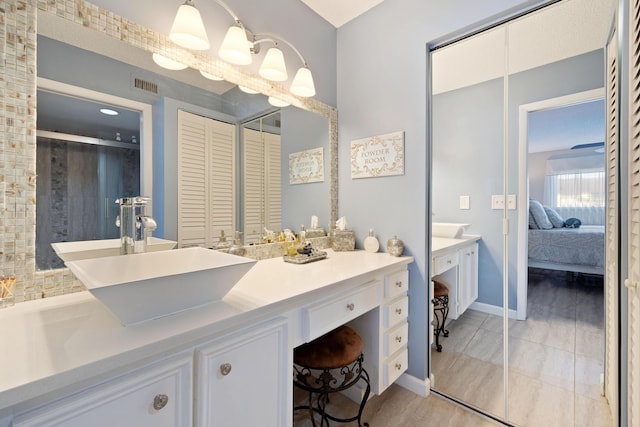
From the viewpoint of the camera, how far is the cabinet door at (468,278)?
1719 mm

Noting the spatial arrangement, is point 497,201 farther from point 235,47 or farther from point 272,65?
point 235,47

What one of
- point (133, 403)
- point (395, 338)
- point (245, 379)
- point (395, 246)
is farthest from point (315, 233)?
point (133, 403)

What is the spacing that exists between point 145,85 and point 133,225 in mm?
662

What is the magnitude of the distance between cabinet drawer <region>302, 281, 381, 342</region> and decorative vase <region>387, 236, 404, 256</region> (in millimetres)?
339

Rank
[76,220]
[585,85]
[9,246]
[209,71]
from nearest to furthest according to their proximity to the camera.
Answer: [9,246]
[76,220]
[585,85]
[209,71]

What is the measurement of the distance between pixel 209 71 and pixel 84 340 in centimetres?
133

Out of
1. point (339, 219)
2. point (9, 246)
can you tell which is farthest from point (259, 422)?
point (339, 219)

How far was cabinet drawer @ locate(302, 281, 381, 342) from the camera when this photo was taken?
114 cm

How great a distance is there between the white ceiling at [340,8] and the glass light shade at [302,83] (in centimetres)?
56

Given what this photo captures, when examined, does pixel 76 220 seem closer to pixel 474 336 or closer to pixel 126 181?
pixel 126 181

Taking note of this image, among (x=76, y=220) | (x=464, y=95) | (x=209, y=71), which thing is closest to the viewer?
(x=76, y=220)

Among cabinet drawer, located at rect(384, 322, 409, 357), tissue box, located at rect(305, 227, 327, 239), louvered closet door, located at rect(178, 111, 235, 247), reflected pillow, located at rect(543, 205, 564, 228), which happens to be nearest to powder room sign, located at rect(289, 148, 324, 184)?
tissue box, located at rect(305, 227, 327, 239)

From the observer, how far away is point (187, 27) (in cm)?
122

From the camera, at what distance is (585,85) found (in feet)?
4.42
